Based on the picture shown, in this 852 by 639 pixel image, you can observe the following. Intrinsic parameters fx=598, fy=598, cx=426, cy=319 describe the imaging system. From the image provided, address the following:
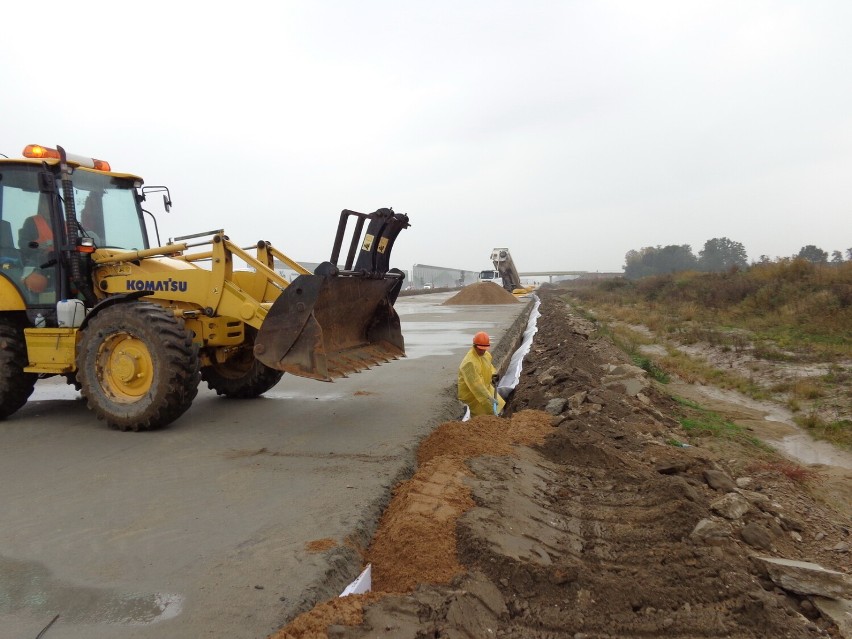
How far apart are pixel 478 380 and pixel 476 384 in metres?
0.06

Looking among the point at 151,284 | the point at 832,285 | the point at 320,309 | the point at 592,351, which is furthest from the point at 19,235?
the point at 832,285

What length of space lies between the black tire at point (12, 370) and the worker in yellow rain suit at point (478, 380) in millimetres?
4806

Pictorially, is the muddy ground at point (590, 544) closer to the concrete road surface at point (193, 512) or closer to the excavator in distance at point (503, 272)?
the concrete road surface at point (193, 512)

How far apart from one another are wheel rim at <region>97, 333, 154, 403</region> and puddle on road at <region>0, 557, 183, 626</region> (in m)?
2.98

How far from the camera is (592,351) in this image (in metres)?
12.0

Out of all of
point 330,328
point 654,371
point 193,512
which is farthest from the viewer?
point 654,371

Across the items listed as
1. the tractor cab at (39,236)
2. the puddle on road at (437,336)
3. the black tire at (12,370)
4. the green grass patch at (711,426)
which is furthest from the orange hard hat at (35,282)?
the green grass patch at (711,426)

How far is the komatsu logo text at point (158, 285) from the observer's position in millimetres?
6410

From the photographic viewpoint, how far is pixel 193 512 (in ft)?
12.9

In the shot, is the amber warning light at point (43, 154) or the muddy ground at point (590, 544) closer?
the muddy ground at point (590, 544)

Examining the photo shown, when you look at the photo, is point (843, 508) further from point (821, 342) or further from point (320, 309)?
point (821, 342)

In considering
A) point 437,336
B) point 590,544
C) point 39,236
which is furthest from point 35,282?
point 437,336

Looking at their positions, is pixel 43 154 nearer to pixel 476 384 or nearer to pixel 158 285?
pixel 158 285

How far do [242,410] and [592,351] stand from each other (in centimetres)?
748
